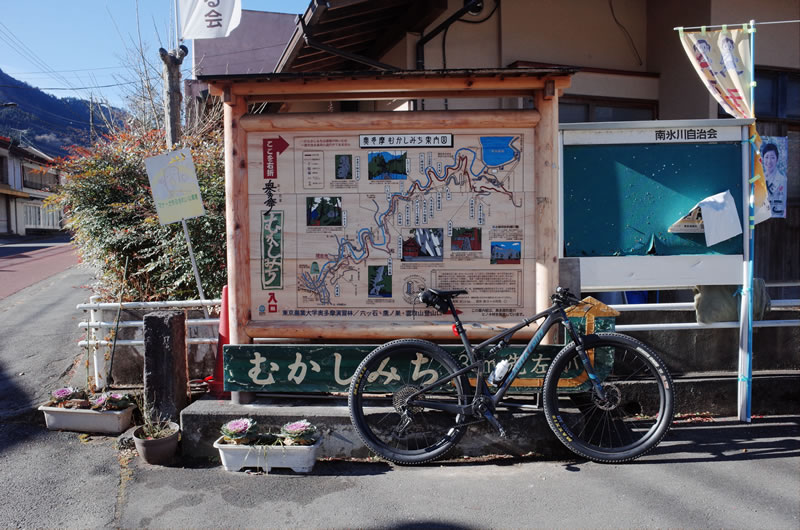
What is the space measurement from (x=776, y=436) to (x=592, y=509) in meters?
2.17

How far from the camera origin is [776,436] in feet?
15.0

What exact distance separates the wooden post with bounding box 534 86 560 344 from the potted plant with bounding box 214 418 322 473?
2.12m

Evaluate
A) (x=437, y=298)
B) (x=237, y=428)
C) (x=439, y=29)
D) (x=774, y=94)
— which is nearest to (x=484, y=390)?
(x=437, y=298)

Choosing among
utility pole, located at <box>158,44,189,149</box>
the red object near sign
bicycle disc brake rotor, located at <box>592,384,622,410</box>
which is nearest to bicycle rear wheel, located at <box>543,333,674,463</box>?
bicycle disc brake rotor, located at <box>592,384,622,410</box>

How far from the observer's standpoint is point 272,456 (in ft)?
13.6

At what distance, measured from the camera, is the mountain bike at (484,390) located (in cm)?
413

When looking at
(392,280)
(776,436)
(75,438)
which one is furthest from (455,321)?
(75,438)

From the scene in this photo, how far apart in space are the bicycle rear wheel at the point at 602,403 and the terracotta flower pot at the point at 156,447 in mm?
2901

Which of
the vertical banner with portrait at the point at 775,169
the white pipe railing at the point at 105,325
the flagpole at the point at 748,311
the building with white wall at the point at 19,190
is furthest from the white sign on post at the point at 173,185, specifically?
the building with white wall at the point at 19,190

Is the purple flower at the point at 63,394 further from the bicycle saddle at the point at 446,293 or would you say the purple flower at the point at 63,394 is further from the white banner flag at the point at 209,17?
the white banner flag at the point at 209,17

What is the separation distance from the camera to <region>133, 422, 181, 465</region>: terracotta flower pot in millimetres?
4266

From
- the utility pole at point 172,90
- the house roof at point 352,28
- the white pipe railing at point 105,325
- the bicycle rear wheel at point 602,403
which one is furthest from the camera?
the utility pole at point 172,90

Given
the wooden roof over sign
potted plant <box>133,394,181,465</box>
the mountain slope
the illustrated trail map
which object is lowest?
potted plant <box>133,394,181,465</box>

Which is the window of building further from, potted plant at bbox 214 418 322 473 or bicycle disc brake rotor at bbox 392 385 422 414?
potted plant at bbox 214 418 322 473
